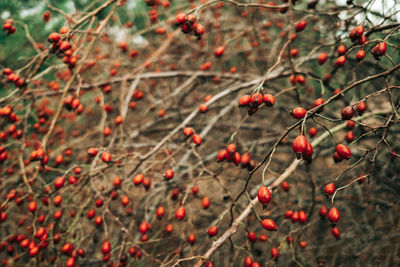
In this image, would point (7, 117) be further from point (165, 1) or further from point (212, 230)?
point (165, 1)

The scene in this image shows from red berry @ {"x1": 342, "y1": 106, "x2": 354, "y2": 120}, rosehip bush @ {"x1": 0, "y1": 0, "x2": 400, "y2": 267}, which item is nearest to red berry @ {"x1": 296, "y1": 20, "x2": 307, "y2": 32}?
rosehip bush @ {"x1": 0, "y1": 0, "x2": 400, "y2": 267}

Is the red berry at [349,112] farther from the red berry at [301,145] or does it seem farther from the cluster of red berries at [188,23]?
the cluster of red berries at [188,23]

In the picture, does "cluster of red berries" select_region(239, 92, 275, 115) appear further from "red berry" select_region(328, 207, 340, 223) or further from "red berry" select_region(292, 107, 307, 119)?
"red berry" select_region(328, 207, 340, 223)

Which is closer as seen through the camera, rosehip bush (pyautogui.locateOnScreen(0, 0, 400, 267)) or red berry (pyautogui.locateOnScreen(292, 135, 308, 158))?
red berry (pyautogui.locateOnScreen(292, 135, 308, 158))

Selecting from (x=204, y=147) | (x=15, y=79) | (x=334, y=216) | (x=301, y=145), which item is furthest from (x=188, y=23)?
(x=204, y=147)

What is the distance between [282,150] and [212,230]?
7.54ft

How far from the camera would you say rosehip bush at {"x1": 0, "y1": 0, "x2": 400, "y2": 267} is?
1520 mm

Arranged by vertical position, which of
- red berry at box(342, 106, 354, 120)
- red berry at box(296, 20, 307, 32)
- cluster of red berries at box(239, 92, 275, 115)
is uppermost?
cluster of red berries at box(239, 92, 275, 115)

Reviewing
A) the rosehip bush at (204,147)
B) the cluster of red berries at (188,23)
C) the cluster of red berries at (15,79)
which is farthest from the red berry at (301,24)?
the cluster of red berries at (15,79)

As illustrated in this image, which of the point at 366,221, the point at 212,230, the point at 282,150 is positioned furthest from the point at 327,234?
the point at 212,230

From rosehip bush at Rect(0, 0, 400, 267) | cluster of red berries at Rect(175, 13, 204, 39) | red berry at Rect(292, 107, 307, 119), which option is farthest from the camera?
rosehip bush at Rect(0, 0, 400, 267)

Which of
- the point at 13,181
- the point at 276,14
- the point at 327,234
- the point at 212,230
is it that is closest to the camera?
the point at 212,230

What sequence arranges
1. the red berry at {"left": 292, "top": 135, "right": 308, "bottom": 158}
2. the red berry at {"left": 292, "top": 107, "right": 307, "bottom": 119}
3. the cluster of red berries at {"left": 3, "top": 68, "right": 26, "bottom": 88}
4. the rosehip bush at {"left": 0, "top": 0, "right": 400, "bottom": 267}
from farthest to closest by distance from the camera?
the cluster of red berries at {"left": 3, "top": 68, "right": 26, "bottom": 88}
the rosehip bush at {"left": 0, "top": 0, "right": 400, "bottom": 267}
the red berry at {"left": 292, "top": 107, "right": 307, "bottom": 119}
the red berry at {"left": 292, "top": 135, "right": 308, "bottom": 158}

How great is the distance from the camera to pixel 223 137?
3.16 meters
